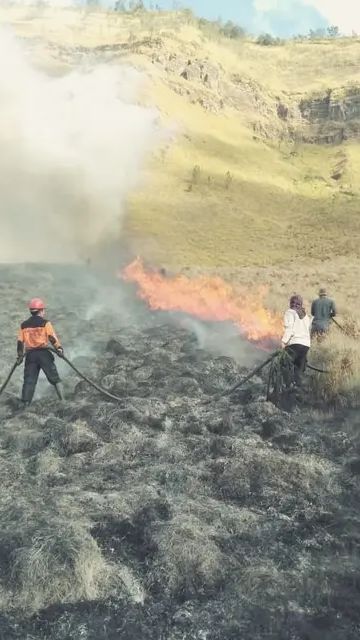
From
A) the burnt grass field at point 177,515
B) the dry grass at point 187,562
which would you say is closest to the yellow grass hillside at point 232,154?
the burnt grass field at point 177,515

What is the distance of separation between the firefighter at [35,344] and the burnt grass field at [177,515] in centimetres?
53

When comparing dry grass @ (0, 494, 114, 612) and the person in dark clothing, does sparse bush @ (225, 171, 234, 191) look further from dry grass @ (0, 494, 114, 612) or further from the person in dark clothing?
dry grass @ (0, 494, 114, 612)

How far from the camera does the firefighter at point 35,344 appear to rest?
11.8 meters

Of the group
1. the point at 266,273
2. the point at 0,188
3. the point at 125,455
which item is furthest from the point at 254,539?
the point at 0,188

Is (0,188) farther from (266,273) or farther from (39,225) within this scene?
(266,273)

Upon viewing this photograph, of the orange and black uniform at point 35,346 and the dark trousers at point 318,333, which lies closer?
the orange and black uniform at point 35,346

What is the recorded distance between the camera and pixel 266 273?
3572 cm

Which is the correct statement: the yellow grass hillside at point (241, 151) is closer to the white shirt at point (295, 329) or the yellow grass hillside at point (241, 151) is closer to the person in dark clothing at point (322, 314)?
the person in dark clothing at point (322, 314)

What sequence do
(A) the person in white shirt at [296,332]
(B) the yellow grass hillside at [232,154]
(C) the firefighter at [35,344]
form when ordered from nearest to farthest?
(A) the person in white shirt at [296,332]
(C) the firefighter at [35,344]
(B) the yellow grass hillside at [232,154]

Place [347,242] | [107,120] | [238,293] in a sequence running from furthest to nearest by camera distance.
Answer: [107,120]
[347,242]
[238,293]

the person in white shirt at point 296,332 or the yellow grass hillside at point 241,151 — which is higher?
the yellow grass hillside at point 241,151

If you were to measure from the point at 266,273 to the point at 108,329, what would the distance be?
681 inches

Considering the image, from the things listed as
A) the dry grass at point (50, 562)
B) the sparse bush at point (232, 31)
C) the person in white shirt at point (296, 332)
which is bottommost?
the dry grass at point (50, 562)

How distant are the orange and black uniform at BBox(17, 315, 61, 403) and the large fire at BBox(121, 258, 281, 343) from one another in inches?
251
